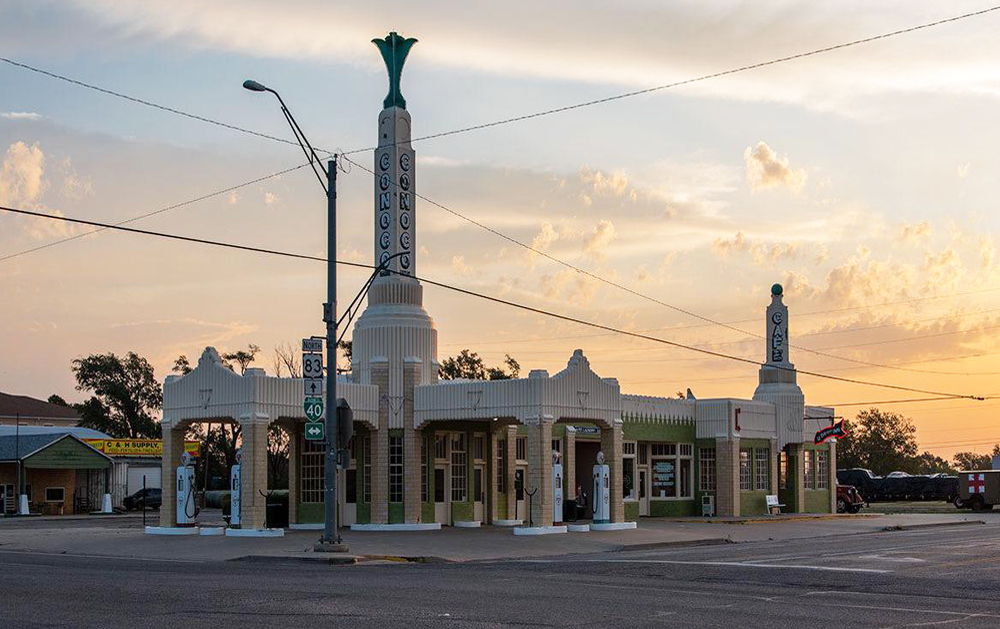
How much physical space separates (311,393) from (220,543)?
615cm

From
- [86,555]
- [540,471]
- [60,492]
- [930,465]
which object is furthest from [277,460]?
[930,465]

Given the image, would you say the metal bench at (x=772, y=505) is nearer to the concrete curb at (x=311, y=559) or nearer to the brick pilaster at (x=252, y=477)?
the brick pilaster at (x=252, y=477)

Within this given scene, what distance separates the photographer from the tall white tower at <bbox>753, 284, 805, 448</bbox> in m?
56.8

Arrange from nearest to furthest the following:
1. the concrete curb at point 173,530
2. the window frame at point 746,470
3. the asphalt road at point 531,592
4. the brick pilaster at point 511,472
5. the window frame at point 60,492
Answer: the asphalt road at point 531,592, the concrete curb at point 173,530, the brick pilaster at point 511,472, the window frame at point 746,470, the window frame at point 60,492

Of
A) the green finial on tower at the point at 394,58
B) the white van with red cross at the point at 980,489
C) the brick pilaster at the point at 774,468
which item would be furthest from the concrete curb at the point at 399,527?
the white van with red cross at the point at 980,489

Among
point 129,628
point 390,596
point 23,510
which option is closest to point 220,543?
point 390,596

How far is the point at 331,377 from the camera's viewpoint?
98.3 feet

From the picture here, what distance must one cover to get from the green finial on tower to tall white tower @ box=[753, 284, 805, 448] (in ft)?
75.8

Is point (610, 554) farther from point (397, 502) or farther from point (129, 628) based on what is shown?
point (129, 628)

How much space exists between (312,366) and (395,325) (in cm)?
1053

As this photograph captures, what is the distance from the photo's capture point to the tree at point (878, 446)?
120 metres

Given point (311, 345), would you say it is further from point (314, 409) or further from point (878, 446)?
point (878, 446)

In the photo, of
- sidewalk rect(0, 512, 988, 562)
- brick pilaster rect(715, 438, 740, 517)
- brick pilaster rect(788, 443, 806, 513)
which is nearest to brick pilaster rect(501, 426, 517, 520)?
sidewalk rect(0, 512, 988, 562)

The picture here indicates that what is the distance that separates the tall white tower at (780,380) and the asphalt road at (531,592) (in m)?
27.3
